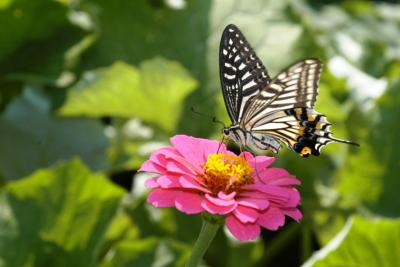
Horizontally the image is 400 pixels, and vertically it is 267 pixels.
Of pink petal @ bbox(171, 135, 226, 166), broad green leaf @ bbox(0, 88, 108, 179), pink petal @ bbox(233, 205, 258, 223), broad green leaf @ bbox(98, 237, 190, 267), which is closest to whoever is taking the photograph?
pink petal @ bbox(233, 205, 258, 223)

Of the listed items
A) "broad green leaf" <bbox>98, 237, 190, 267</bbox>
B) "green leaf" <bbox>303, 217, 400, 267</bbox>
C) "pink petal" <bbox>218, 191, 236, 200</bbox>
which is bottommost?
"broad green leaf" <bbox>98, 237, 190, 267</bbox>

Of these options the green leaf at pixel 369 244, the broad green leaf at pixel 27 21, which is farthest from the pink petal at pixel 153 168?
the broad green leaf at pixel 27 21

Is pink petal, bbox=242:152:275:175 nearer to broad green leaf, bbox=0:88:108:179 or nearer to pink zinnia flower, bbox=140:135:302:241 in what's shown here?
pink zinnia flower, bbox=140:135:302:241

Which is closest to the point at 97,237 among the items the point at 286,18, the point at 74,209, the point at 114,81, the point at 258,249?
the point at 74,209

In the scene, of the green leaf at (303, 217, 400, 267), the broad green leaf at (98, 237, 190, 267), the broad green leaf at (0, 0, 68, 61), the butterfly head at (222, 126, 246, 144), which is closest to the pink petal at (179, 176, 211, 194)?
the butterfly head at (222, 126, 246, 144)

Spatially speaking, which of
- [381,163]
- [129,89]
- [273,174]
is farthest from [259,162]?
[381,163]
